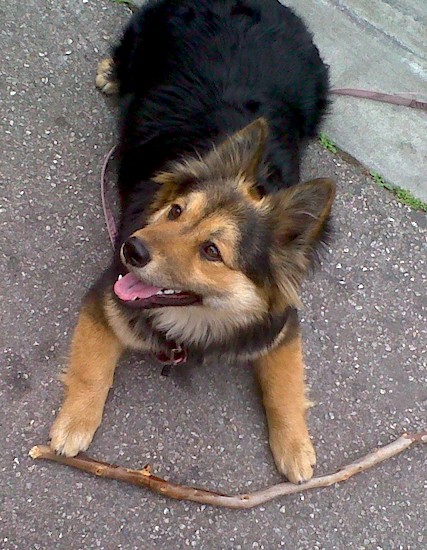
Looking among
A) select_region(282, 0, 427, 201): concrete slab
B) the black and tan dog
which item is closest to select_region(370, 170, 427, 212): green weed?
select_region(282, 0, 427, 201): concrete slab

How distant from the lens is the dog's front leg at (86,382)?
3367 mm

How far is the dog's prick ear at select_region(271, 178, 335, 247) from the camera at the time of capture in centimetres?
261

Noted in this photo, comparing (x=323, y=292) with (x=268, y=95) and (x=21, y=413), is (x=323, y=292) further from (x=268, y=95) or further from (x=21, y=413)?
(x=21, y=413)

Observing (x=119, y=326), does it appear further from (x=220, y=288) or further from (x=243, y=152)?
(x=243, y=152)

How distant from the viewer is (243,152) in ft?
9.80

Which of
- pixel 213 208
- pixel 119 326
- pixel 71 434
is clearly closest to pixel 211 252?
pixel 213 208

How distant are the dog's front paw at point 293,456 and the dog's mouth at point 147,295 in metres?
1.05

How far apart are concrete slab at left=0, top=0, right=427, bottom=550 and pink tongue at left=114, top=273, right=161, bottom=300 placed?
0.76 metres

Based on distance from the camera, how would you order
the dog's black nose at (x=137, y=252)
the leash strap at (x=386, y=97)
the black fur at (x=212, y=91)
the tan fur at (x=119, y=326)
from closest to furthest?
the dog's black nose at (x=137, y=252) < the tan fur at (x=119, y=326) < the black fur at (x=212, y=91) < the leash strap at (x=386, y=97)

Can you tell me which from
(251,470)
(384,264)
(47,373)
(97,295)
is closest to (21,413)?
Answer: (47,373)

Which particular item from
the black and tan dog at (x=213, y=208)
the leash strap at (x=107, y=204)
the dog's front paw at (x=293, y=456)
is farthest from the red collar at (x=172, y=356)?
the leash strap at (x=107, y=204)

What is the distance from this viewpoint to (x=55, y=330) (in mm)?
3703

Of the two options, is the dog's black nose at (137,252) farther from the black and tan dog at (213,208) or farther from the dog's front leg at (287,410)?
the dog's front leg at (287,410)

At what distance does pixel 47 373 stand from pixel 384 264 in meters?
2.17
